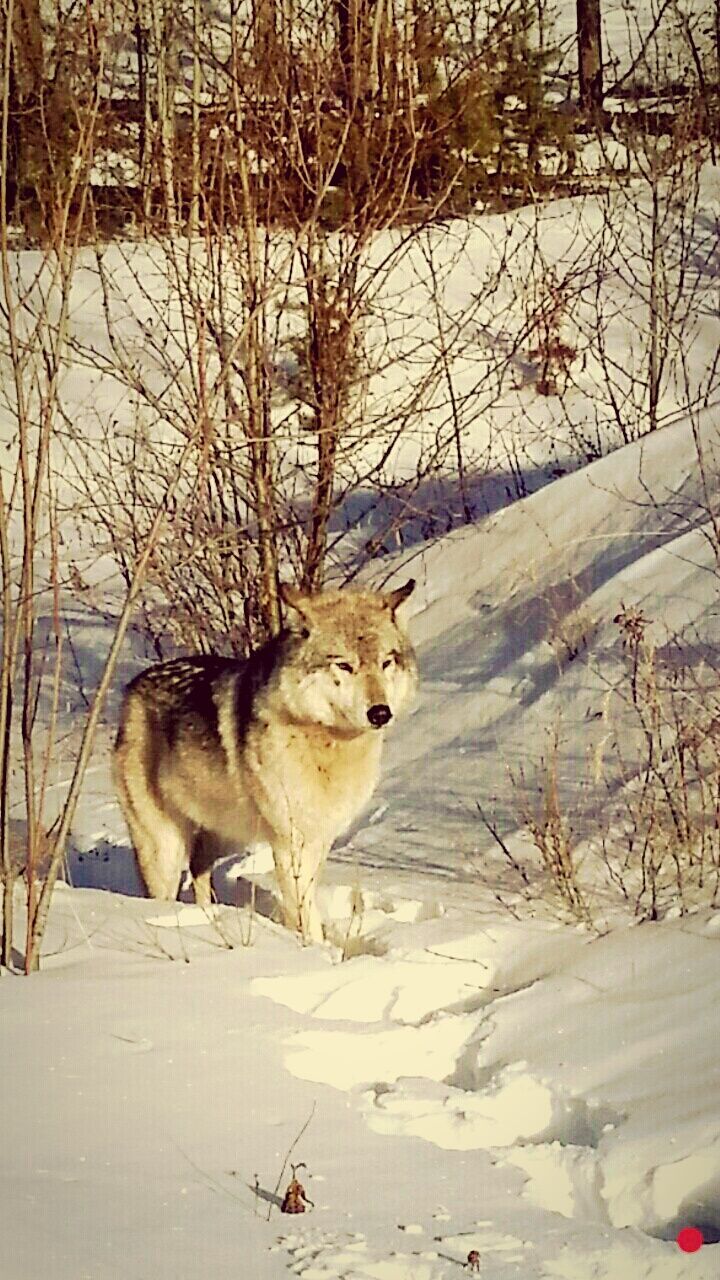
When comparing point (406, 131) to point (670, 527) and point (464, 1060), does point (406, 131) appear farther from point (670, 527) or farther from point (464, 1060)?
point (464, 1060)

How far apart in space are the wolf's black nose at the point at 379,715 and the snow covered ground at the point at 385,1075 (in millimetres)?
892

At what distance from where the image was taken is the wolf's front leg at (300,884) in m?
6.34

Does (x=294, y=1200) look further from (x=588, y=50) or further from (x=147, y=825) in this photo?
(x=588, y=50)

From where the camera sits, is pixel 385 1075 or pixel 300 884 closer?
pixel 385 1075

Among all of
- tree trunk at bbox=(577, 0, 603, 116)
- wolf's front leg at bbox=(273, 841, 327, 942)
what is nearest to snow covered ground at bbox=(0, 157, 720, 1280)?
wolf's front leg at bbox=(273, 841, 327, 942)

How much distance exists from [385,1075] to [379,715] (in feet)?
6.34

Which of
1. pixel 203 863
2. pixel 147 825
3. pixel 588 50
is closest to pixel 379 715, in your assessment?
pixel 147 825

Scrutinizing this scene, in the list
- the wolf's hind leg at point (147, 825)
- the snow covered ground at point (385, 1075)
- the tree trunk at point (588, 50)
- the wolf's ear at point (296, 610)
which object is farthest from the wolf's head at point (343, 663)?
the tree trunk at point (588, 50)

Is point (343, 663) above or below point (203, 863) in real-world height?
above

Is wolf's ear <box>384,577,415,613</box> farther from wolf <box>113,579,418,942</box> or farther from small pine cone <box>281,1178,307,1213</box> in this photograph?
small pine cone <box>281,1178,307,1213</box>

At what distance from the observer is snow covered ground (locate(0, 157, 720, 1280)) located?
335 centimetres

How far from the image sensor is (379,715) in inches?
243

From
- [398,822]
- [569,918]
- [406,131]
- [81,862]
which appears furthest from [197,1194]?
[406,131]

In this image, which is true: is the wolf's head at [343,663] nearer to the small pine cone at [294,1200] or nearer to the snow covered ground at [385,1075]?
the snow covered ground at [385,1075]
